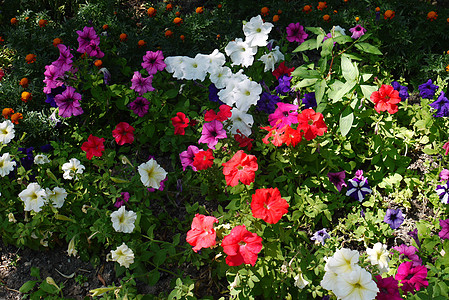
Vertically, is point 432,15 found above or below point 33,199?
above

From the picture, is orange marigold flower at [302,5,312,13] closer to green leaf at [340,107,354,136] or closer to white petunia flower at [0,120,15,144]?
green leaf at [340,107,354,136]

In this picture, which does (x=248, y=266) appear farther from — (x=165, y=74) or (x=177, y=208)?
(x=165, y=74)

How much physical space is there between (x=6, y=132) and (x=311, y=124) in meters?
2.05

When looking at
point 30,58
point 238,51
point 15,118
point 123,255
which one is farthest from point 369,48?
point 30,58

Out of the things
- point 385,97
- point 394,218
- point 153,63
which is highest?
point 385,97

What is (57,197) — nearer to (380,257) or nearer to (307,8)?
(380,257)

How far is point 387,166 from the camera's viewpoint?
9.12ft

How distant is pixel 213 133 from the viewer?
2674mm

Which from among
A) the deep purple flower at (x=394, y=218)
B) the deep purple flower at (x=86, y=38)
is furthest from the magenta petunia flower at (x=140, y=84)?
the deep purple flower at (x=394, y=218)

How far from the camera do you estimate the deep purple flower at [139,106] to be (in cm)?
306

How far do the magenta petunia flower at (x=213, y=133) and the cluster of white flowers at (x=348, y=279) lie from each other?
1086 mm

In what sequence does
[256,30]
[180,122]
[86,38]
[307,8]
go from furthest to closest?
1. [307,8]
2. [86,38]
3. [256,30]
4. [180,122]

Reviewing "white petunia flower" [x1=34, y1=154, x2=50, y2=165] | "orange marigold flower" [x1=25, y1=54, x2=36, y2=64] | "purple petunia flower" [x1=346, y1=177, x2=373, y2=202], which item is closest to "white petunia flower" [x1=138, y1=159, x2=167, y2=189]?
"white petunia flower" [x1=34, y1=154, x2=50, y2=165]

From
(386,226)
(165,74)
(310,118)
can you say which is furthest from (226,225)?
(165,74)
